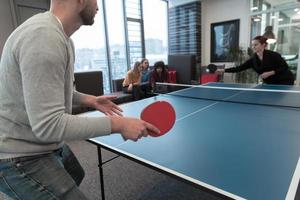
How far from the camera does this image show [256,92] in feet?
9.50

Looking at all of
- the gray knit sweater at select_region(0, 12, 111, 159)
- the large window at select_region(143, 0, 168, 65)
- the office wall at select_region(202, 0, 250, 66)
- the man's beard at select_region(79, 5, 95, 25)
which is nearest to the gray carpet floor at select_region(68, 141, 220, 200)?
the gray knit sweater at select_region(0, 12, 111, 159)

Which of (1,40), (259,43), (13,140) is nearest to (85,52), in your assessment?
(1,40)

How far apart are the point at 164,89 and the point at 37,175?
3.20 m

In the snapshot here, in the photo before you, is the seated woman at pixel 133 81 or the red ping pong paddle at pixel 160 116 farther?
the seated woman at pixel 133 81

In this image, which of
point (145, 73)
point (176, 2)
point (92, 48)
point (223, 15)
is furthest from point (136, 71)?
point (223, 15)

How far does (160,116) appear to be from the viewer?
1070 mm

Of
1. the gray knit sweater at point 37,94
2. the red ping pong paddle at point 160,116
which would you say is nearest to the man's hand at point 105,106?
the red ping pong paddle at point 160,116

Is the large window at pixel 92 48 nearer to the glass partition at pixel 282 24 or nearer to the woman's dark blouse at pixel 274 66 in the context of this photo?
the woman's dark blouse at pixel 274 66

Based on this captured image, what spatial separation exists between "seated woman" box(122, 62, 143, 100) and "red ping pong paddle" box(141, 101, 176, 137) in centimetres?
378

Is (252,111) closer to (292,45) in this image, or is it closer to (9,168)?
(9,168)

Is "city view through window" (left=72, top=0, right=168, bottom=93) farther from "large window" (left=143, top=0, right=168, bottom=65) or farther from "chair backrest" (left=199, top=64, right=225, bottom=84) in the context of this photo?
"chair backrest" (left=199, top=64, right=225, bottom=84)

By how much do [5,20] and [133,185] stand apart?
3.89 m

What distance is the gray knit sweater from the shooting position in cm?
72

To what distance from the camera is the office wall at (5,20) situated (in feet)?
13.0
